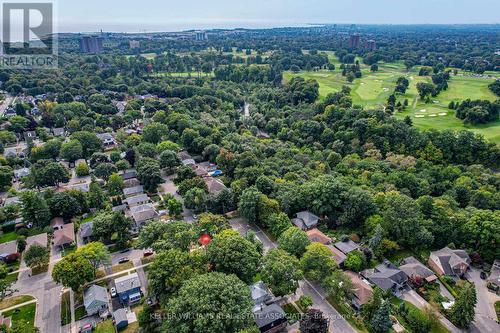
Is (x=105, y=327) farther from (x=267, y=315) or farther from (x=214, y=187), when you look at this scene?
(x=214, y=187)

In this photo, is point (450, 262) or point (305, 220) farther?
point (305, 220)

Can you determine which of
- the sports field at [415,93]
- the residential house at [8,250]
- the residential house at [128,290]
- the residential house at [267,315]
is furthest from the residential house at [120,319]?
the sports field at [415,93]

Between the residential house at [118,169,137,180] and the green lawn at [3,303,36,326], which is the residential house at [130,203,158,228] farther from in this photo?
the green lawn at [3,303,36,326]

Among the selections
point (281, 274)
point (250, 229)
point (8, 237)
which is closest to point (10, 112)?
point (8, 237)

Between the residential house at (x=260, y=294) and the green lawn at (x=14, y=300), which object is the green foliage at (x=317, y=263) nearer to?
the residential house at (x=260, y=294)

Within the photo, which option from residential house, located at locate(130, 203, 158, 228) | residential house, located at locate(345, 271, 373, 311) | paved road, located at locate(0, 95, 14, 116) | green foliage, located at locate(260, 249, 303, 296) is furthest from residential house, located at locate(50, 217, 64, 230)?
paved road, located at locate(0, 95, 14, 116)
